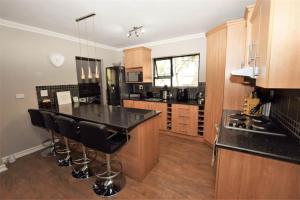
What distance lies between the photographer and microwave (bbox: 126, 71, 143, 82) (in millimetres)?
4178

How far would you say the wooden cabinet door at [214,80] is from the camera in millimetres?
2518

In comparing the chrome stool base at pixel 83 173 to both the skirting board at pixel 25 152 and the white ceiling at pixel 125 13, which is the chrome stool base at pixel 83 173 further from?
the white ceiling at pixel 125 13

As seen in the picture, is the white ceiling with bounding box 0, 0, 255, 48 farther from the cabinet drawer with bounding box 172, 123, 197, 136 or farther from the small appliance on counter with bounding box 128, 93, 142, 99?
the cabinet drawer with bounding box 172, 123, 197, 136

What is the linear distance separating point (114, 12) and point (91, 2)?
15.9 inches

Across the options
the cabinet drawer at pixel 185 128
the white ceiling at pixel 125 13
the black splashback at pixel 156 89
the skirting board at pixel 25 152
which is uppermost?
the white ceiling at pixel 125 13

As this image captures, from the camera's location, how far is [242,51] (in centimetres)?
230

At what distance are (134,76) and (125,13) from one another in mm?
2026

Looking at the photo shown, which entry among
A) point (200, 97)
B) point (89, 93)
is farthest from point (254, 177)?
point (89, 93)

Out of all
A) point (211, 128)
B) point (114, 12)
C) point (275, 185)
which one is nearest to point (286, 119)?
point (275, 185)

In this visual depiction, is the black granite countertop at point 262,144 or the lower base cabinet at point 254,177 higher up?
the black granite countertop at point 262,144

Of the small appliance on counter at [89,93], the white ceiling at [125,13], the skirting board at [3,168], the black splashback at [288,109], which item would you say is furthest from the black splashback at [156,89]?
the skirting board at [3,168]

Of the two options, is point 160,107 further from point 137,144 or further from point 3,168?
point 3,168

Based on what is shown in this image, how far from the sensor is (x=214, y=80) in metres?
2.74

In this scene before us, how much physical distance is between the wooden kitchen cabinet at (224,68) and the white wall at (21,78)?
134 inches
